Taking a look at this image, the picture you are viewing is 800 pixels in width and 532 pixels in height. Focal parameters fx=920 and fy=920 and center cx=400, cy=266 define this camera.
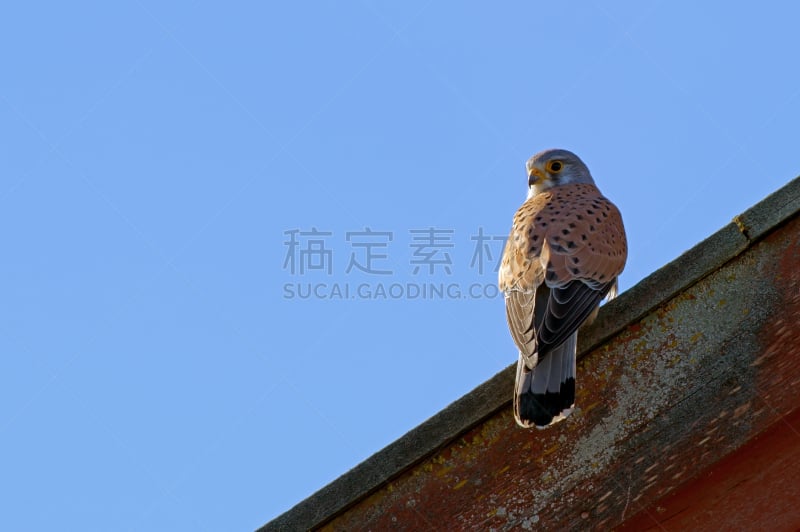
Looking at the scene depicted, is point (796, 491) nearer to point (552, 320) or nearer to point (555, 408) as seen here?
point (555, 408)

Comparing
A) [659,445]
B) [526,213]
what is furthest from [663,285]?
[526,213]

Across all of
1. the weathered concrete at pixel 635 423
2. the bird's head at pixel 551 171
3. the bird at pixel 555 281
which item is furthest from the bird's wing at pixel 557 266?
the bird's head at pixel 551 171

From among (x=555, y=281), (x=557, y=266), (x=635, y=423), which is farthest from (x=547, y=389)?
(x=557, y=266)

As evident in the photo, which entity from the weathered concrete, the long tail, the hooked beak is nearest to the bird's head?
the hooked beak

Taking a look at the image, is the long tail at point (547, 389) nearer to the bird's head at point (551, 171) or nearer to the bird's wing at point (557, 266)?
the bird's wing at point (557, 266)

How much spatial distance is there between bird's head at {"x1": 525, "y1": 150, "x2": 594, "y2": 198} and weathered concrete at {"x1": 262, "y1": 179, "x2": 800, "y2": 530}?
290cm

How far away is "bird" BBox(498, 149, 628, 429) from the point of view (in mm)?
2436

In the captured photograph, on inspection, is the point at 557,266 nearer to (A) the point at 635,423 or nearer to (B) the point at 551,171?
(A) the point at 635,423

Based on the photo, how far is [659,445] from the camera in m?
2.29

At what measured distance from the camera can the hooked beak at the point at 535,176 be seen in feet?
17.6

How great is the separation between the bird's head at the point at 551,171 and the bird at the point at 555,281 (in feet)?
0.85

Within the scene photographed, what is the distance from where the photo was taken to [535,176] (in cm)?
538

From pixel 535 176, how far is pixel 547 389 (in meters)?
3.26

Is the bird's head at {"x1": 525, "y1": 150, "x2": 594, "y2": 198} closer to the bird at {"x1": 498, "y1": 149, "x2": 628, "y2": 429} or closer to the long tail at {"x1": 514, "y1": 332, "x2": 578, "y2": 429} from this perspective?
the bird at {"x1": 498, "y1": 149, "x2": 628, "y2": 429}
